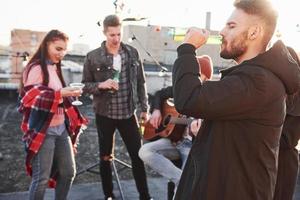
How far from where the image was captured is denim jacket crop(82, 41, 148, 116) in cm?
396

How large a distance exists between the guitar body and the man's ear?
198 cm

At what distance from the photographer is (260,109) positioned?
5.62ft

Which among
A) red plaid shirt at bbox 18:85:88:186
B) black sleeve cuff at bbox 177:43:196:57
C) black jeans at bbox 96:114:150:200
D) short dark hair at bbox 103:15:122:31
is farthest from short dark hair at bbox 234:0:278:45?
black jeans at bbox 96:114:150:200

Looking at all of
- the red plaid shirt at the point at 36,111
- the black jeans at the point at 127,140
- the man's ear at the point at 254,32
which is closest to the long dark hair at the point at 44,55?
the red plaid shirt at the point at 36,111

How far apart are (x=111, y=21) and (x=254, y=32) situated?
7.61ft

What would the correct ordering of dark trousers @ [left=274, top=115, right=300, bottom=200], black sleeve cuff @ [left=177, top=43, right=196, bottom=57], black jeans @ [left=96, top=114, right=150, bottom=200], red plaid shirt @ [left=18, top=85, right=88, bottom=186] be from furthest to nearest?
black jeans @ [left=96, top=114, right=150, bottom=200]
red plaid shirt @ [left=18, top=85, right=88, bottom=186]
dark trousers @ [left=274, top=115, right=300, bottom=200]
black sleeve cuff @ [left=177, top=43, right=196, bottom=57]

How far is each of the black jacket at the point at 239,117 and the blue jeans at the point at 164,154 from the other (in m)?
1.62

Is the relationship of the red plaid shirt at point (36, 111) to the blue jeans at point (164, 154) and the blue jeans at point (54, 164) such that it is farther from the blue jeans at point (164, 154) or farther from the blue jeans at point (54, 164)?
the blue jeans at point (164, 154)

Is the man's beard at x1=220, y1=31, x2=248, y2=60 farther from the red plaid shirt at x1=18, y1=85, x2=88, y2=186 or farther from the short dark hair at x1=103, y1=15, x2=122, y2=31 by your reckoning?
the short dark hair at x1=103, y1=15, x2=122, y2=31

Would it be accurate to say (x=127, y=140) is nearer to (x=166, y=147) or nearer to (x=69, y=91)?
(x=166, y=147)

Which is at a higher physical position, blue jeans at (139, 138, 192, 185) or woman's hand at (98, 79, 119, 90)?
woman's hand at (98, 79, 119, 90)

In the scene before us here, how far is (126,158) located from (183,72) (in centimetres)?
447

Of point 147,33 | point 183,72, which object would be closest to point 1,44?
point 147,33

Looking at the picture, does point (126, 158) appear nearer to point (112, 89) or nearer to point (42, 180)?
point (112, 89)
